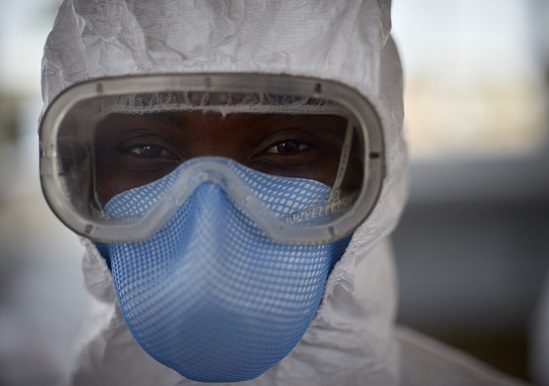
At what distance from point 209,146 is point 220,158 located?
0.18 ft

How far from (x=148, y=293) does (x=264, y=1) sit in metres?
0.48

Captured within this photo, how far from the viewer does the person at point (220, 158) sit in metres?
0.83

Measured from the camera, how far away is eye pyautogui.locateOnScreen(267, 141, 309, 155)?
3.24 ft

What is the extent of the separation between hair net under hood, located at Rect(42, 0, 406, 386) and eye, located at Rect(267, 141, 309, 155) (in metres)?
0.15

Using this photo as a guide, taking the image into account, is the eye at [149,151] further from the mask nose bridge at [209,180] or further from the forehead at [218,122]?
the mask nose bridge at [209,180]

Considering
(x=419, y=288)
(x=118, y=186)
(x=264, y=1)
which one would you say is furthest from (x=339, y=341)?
(x=419, y=288)

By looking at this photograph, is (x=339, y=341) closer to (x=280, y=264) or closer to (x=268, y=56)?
(x=280, y=264)

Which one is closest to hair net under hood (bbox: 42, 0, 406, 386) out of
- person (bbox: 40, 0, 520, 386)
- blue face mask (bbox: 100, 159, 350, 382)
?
person (bbox: 40, 0, 520, 386)

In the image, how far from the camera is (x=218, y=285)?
31.3 inches

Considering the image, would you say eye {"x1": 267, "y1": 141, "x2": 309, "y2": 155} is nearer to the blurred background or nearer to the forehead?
the forehead

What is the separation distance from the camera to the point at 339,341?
1.17 metres

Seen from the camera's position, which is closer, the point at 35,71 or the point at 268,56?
the point at 268,56

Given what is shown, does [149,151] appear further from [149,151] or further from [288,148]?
[288,148]

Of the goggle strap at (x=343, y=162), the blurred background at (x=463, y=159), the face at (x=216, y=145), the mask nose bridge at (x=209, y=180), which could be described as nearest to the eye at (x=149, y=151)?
the face at (x=216, y=145)
